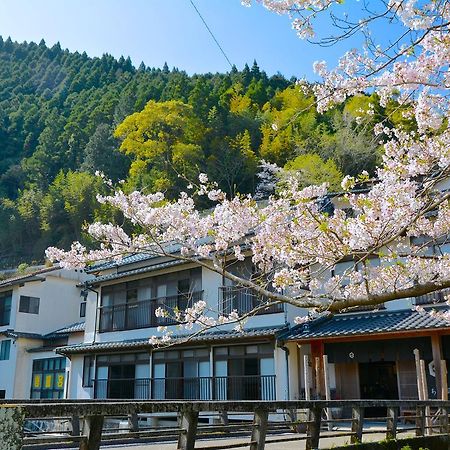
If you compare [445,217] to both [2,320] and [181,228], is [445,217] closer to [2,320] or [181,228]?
[181,228]

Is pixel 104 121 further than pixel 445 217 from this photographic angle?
Yes

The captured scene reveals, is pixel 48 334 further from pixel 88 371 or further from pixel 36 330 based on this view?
pixel 88 371

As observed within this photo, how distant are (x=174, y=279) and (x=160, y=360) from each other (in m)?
3.08

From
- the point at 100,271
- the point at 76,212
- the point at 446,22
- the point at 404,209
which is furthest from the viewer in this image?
the point at 76,212

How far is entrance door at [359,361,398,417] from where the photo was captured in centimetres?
1716

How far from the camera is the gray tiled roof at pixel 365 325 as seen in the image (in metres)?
14.1

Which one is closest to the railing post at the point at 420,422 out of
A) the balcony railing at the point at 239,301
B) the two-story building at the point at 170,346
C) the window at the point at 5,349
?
the two-story building at the point at 170,346

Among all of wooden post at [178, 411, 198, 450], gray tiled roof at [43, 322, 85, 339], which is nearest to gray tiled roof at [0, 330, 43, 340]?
gray tiled roof at [43, 322, 85, 339]

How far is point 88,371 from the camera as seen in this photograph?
74.7 ft

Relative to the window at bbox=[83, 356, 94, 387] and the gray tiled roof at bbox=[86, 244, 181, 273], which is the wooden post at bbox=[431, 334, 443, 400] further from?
the window at bbox=[83, 356, 94, 387]

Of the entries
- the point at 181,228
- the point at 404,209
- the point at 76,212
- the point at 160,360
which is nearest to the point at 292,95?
the point at 76,212

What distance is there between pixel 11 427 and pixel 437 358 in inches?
511

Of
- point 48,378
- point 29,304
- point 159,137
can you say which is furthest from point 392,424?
point 159,137

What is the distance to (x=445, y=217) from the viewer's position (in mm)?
8852
